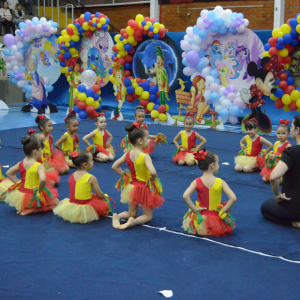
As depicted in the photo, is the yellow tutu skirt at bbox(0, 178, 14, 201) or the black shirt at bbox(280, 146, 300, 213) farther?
the yellow tutu skirt at bbox(0, 178, 14, 201)

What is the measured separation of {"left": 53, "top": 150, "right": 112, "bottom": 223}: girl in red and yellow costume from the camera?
12.5 ft

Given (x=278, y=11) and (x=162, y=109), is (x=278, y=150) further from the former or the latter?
(x=278, y=11)

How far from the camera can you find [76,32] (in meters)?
11.5

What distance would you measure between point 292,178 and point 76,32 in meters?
9.26

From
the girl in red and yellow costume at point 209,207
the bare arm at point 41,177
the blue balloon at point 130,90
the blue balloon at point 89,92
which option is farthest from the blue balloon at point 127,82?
the girl in red and yellow costume at point 209,207

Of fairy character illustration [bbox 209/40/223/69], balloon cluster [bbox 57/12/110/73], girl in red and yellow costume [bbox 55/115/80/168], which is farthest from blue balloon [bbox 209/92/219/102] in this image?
girl in red and yellow costume [bbox 55/115/80/168]

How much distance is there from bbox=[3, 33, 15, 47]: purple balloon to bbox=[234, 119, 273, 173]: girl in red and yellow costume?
30.4 feet

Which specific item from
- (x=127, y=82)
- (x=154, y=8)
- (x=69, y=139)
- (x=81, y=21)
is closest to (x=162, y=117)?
(x=127, y=82)

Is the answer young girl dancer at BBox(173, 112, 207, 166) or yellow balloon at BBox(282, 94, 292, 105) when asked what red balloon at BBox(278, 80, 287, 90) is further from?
young girl dancer at BBox(173, 112, 207, 166)

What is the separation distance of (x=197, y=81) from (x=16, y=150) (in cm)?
454

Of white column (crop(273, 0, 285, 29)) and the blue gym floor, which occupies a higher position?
white column (crop(273, 0, 285, 29))

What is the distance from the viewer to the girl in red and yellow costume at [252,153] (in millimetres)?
5633

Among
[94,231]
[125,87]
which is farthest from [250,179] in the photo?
[125,87]

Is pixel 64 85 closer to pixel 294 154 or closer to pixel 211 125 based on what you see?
pixel 211 125
